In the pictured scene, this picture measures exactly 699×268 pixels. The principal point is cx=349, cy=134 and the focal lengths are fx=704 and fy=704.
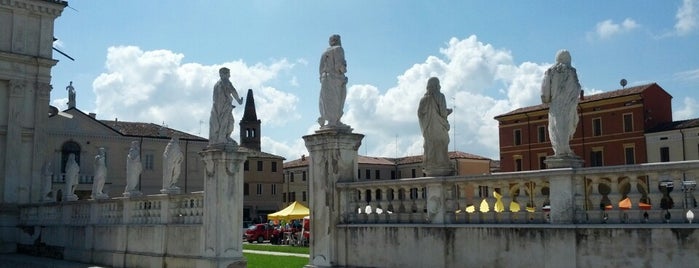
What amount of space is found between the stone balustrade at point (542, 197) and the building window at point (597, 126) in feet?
172

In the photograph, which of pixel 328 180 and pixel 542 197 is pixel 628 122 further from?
pixel 542 197

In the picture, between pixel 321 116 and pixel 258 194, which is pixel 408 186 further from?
pixel 258 194

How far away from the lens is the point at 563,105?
1046 centimetres

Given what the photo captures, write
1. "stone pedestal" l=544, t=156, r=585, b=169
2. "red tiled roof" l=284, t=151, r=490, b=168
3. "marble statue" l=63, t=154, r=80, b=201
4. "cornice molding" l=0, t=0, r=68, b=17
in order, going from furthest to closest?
"red tiled roof" l=284, t=151, r=490, b=168
"cornice molding" l=0, t=0, r=68, b=17
"marble statue" l=63, t=154, r=80, b=201
"stone pedestal" l=544, t=156, r=585, b=169

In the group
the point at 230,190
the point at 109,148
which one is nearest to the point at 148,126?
the point at 109,148

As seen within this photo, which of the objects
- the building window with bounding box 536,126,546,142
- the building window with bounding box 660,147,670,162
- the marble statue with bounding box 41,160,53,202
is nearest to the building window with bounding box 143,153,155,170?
the marble statue with bounding box 41,160,53,202

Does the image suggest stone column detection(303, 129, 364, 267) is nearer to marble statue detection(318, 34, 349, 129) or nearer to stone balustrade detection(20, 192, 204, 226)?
marble statue detection(318, 34, 349, 129)

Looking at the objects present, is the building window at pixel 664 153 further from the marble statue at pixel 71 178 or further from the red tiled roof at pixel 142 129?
the marble statue at pixel 71 178

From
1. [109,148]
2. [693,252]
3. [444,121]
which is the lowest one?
[693,252]

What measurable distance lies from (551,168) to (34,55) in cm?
2715

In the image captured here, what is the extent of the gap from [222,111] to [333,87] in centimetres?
363

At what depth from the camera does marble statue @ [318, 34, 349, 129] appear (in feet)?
45.9

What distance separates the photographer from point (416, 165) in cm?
8775

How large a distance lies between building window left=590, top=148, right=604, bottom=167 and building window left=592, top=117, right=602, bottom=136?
1491 millimetres
